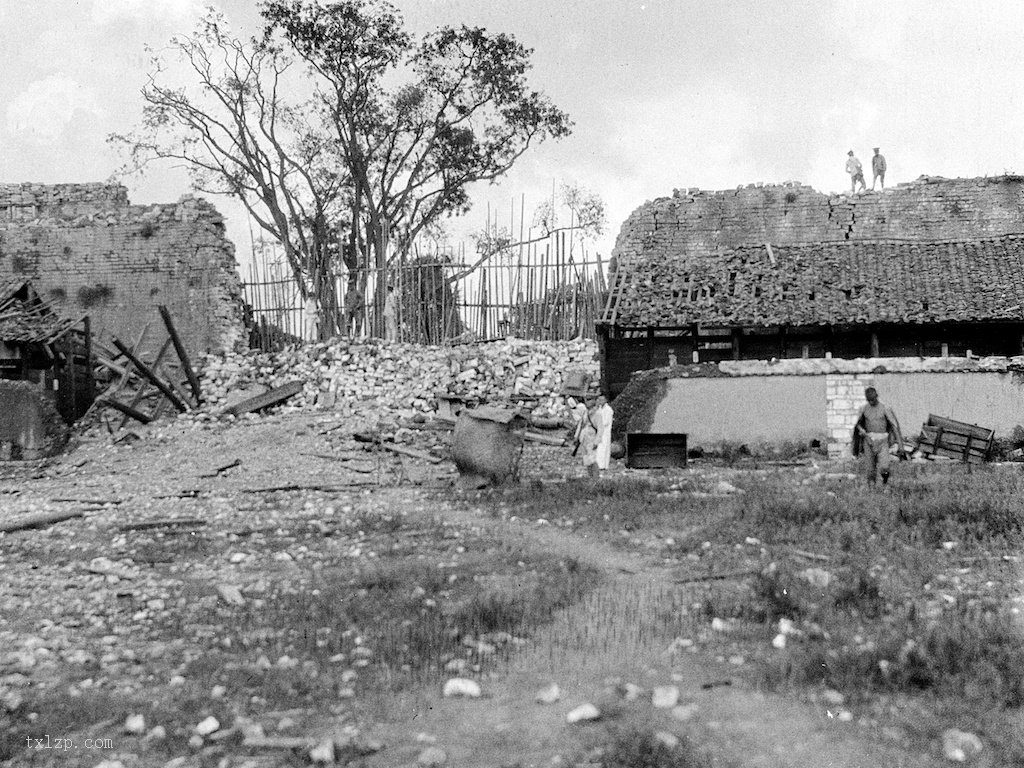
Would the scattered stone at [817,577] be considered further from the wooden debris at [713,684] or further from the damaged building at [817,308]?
the damaged building at [817,308]

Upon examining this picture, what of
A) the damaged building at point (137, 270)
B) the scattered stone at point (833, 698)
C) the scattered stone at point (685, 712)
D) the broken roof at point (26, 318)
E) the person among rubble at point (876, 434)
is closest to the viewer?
the scattered stone at point (685, 712)

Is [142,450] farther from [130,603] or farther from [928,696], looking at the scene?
[928,696]

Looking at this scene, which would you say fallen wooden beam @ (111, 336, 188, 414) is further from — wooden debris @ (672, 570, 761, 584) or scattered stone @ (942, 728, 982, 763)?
scattered stone @ (942, 728, 982, 763)

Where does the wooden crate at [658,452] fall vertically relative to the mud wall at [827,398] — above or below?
below

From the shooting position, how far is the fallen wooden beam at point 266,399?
21.4 metres

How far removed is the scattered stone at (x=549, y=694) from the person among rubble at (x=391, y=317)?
2130cm

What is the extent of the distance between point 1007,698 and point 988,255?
20.0 metres

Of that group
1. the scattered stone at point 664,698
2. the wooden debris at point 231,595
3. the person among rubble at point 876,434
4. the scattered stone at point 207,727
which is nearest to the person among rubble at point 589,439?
the person among rubble at point 876,434

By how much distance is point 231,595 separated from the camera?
708 cm

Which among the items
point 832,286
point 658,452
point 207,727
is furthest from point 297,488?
point 832,286

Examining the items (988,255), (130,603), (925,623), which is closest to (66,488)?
(130,603)

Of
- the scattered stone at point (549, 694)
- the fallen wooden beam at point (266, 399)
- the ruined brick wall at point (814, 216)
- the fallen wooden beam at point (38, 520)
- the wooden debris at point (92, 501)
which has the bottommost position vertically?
the wooden debris at point (92, 501)

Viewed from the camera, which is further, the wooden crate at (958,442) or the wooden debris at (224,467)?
the wooden crate at (958,442)

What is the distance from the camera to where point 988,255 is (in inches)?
878
